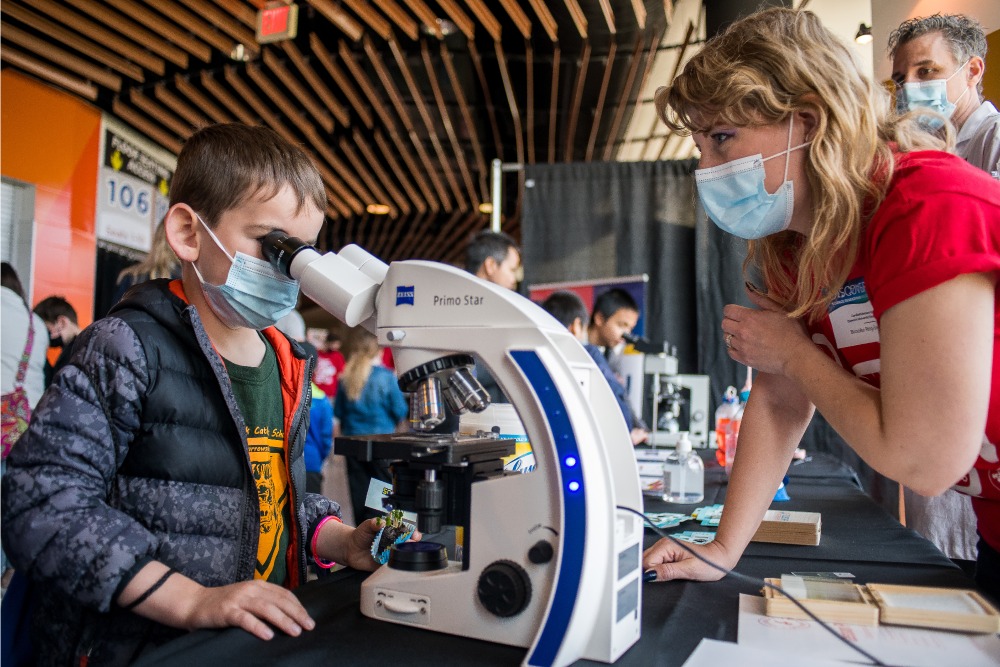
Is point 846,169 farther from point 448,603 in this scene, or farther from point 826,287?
point 448,603

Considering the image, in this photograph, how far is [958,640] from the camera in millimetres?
847

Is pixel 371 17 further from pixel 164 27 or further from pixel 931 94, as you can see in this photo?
pixel 931 94

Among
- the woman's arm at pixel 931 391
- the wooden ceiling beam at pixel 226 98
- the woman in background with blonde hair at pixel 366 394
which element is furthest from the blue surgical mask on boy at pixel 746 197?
the wooden ceiling beam at pixel 226 98

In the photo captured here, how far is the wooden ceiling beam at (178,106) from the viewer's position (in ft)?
19.9

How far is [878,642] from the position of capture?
835 millimetres

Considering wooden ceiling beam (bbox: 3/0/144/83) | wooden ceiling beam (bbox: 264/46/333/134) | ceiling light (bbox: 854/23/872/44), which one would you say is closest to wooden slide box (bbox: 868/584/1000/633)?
ceiling light (bbox: 854/23/872/44)

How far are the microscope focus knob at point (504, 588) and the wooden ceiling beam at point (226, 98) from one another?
540 centimetres

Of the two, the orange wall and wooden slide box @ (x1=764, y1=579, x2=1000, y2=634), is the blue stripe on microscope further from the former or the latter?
the orange wall

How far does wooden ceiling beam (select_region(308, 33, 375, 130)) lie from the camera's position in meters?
5.45

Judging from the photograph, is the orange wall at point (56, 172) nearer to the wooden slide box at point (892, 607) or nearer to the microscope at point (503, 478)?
the microscope at point (503, 478)

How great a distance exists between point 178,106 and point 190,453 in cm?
606

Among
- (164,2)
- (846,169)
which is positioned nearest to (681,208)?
(164,2)

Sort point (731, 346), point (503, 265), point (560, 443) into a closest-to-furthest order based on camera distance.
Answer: point (560, 443)
point (731, 346)
point (503, 265)

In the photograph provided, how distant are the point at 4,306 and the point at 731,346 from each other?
3205 mm
